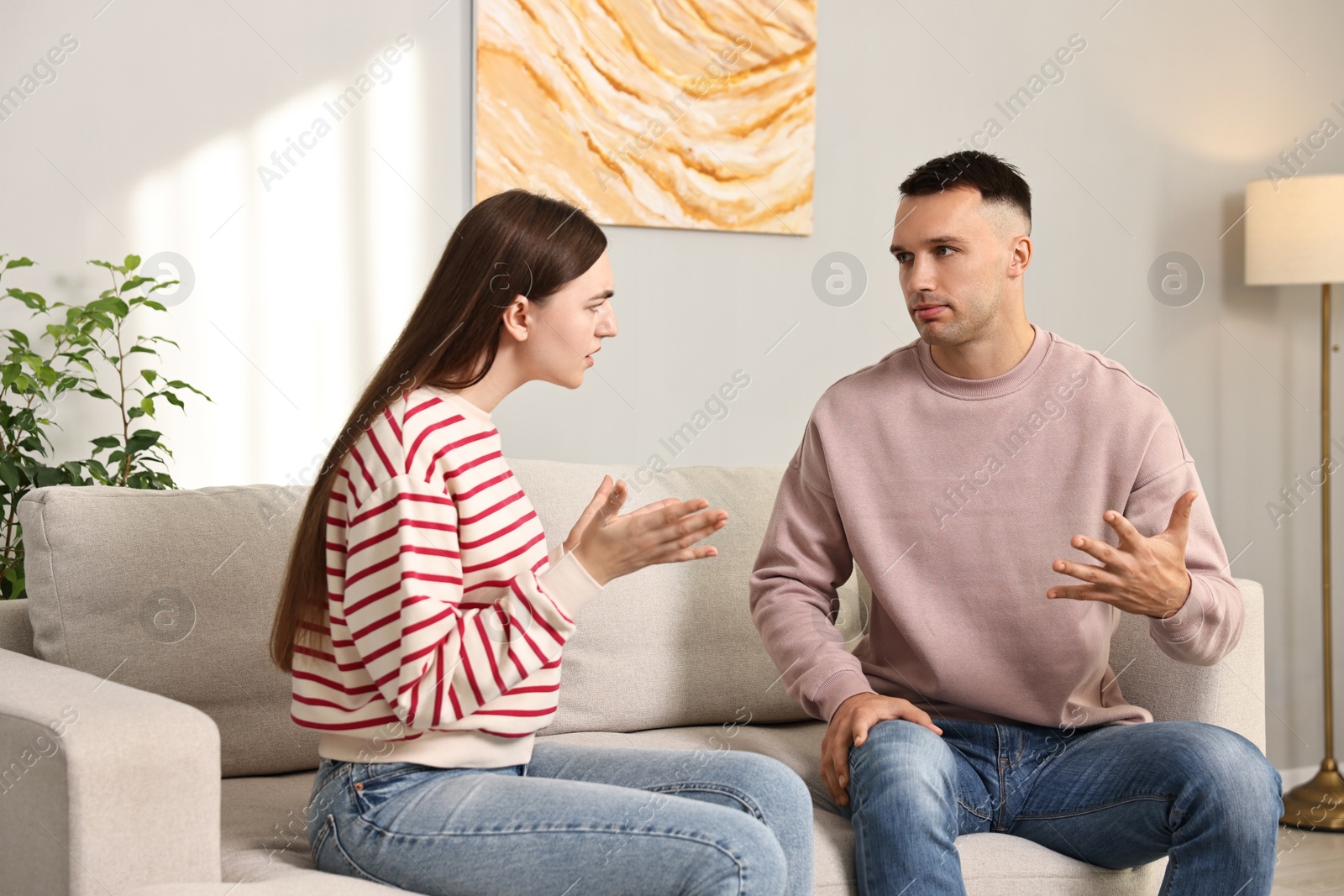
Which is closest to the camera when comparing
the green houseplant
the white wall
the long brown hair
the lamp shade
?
the long brown hair

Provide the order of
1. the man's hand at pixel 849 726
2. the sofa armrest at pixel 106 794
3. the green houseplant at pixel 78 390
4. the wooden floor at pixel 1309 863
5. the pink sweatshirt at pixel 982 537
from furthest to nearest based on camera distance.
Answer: the wooden floor at pixel 1309 863 → the green houseplant at pixel 78 390 → the pink sweatshirt at pixel 982 537 → the man's hand at pixel 849 726 → the sofa armrest at pixel 106 794

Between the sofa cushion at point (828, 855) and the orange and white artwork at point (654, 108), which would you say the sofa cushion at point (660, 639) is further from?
the orange and white artwork at point (654, 108)

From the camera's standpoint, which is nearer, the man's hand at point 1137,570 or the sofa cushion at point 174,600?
the man's hand at point 1137,570

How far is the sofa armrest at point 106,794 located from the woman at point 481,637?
128 mm

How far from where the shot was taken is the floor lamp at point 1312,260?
291 centimetres

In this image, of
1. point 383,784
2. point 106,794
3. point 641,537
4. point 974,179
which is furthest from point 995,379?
point 106,794

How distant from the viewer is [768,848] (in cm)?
116

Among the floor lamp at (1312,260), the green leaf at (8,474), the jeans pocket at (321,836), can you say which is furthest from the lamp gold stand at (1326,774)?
the green leaf at (8,474)

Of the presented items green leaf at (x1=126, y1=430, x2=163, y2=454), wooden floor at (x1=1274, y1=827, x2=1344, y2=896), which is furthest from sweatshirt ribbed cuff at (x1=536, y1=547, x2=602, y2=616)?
wooden floor at (x1=1274, y1=827, x2=1344, y2=896)

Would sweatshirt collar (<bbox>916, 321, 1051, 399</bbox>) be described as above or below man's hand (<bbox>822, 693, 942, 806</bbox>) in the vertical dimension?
above

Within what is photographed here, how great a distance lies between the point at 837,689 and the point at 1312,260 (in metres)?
2.02

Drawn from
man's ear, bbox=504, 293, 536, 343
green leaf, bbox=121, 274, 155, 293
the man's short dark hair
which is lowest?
man's ear, bbox=504, 293, 536, 343

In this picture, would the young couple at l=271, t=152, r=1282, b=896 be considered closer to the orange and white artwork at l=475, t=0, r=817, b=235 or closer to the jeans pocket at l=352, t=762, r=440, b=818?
the jeans pocket at l=352, t=762, r=440, b=818

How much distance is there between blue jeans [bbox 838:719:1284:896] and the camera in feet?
4.51
